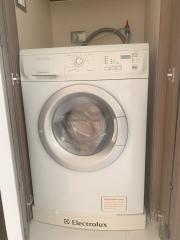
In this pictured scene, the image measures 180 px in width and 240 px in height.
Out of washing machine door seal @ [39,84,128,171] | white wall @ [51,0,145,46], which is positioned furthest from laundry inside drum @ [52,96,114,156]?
white wall @ [51,0,145,46]

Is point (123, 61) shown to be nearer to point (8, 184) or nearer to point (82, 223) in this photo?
point (8, 184)

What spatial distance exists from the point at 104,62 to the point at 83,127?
367 mm

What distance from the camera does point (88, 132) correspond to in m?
1.24

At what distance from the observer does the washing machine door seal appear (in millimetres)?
1107

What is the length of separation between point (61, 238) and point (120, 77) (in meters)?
0.92

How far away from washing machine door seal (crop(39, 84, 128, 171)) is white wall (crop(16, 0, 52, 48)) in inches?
19.3

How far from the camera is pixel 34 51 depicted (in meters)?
1.12

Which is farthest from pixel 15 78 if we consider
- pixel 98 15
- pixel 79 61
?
pixel 98 15

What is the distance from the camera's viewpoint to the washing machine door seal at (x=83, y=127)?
111 centimetres

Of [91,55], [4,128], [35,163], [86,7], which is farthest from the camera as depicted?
[86,7]

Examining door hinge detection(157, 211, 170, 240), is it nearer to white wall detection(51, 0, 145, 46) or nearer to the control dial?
the control dial

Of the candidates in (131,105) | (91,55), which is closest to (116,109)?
(131,105)

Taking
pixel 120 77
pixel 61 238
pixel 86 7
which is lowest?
pixel 61 238

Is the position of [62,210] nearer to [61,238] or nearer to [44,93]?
A: [61,238]
